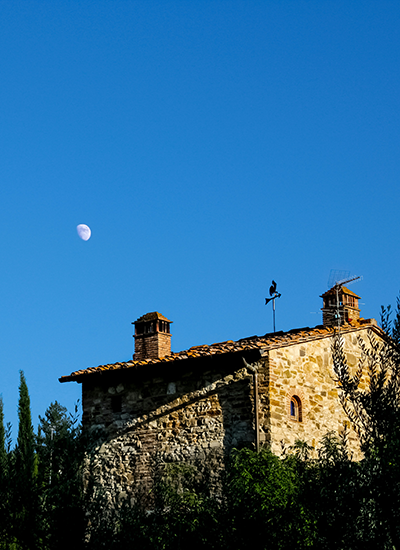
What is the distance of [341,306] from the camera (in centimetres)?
2373

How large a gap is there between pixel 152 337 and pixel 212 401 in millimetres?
4214

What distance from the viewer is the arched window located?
68.3ft

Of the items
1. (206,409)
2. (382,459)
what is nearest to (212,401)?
(206,409)

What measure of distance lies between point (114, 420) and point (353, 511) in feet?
29.1

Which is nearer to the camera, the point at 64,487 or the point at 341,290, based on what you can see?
the point at 64,487

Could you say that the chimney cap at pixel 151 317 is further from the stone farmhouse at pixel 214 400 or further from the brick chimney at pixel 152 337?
the stone farmhouse at pixel 214 400

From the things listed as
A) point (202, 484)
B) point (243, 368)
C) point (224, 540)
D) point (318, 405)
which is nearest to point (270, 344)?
point (243, 368)

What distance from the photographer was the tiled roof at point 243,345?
20.5 m

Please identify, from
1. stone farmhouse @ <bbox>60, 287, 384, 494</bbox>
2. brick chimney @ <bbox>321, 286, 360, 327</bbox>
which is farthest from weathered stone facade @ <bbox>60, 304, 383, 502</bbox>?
brick chimney @ <bbox>321, 286, 360, 327</bbox>

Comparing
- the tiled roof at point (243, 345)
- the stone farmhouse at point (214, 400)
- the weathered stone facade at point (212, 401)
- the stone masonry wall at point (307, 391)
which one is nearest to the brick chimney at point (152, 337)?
the tiled roof at point (243, 345)

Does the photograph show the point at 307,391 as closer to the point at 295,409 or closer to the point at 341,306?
the point at 295,409

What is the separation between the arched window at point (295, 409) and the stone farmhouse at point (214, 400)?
3 centimetres

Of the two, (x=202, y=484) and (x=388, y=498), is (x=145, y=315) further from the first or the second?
(x=388, y=498)

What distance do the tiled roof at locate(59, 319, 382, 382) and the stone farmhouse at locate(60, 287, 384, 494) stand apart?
0.03 m
